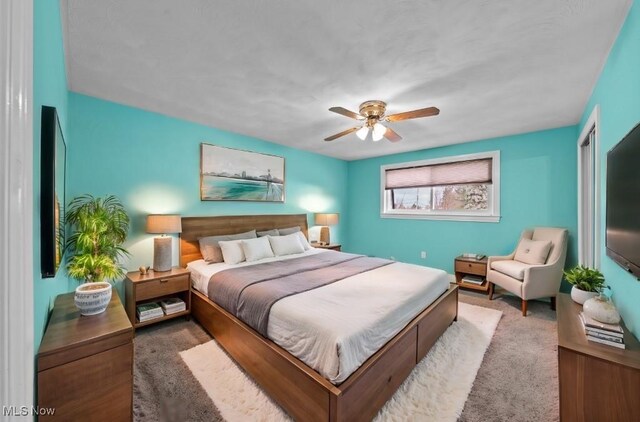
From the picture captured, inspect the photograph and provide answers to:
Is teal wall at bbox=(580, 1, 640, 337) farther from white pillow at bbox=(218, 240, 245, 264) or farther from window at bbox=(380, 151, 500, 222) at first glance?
white pillow at bbox=(218, 240, 245, 264)

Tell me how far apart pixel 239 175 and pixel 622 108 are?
391 cm

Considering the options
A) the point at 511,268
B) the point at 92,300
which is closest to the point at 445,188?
the point at 511,268

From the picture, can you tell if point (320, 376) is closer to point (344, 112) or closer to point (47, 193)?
point (47, 193)

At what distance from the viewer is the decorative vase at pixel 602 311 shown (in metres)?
1.56

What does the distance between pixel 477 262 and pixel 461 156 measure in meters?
1.74

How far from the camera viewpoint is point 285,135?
406 centimetres

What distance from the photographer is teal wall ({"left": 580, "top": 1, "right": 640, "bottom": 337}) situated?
146 cm

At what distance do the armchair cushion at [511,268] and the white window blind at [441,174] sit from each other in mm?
1318

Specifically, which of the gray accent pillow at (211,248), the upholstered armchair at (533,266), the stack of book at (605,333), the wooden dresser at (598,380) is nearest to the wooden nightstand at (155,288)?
the gray accent pillow at (211,248)

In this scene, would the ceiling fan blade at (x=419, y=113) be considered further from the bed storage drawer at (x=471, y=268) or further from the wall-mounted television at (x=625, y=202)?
the bed storage drawer at (x=471, y=268)

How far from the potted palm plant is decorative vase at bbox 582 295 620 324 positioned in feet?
10.1

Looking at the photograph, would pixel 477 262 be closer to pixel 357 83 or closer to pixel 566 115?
pixel 566 115

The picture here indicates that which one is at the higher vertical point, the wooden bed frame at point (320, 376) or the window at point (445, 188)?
the window at point (445, 188)

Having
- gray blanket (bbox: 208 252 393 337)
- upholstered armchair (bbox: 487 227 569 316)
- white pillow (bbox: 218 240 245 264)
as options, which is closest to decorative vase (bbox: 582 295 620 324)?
upholstered armchair (bbox: 487 227 569 316)
